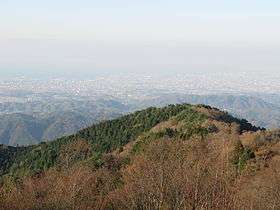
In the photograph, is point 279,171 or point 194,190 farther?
point 279,171

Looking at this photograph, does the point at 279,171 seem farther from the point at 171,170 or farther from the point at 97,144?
the point at 97,144

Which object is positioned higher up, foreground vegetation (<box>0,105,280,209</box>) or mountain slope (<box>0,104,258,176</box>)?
A: foreground vegetation (<box>0,105,280,209</box>)

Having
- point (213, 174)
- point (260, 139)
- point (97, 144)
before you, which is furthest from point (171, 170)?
point (97, 144)

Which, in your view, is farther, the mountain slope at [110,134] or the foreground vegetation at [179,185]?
the mountain slope at [110,134]

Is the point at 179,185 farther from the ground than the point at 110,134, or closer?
farther from the ground

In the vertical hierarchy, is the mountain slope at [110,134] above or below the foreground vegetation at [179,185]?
below

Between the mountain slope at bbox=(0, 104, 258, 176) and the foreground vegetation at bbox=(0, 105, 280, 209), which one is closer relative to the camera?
the foreground vegetation at bbox=(0, 105, 280, 209)

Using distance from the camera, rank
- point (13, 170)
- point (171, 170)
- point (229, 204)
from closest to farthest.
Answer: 1. point (229, 204)
2. point (171, 170)
3. point (13, 170)

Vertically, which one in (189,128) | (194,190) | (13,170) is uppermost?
(194,190)

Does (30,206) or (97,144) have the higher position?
(30,206)

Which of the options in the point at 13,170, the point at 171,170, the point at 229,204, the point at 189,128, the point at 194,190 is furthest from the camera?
the point at 13,170

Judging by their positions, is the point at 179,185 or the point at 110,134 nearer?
the point at 179,185
